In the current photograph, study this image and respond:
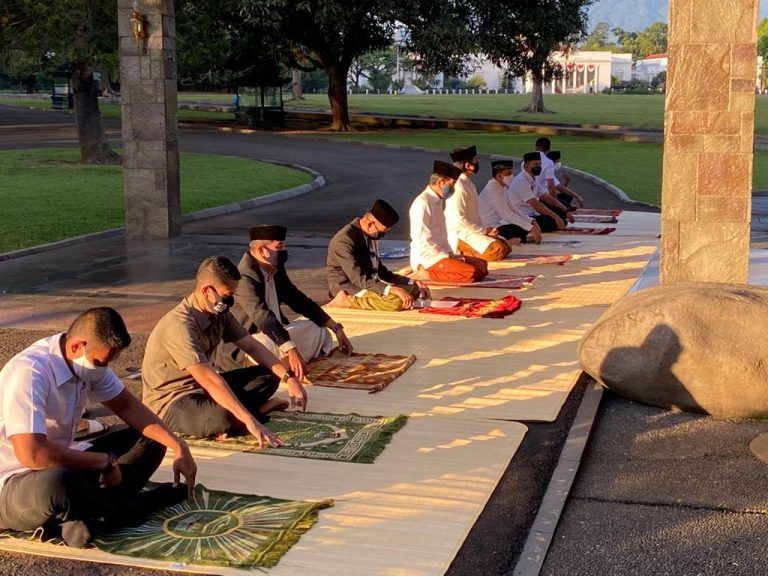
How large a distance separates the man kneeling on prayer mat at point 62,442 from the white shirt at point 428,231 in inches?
293

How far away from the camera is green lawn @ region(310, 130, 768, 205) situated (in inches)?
1056

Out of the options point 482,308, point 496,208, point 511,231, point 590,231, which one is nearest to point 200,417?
point 482,308

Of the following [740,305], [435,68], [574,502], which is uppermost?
[435,68]

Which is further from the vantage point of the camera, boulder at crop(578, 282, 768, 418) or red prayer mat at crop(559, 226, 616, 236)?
red prayer mat at crop(559, 226, 616, 236)

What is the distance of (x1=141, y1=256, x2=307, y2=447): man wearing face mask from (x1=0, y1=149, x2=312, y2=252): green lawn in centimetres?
901

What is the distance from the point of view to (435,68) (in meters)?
40.7

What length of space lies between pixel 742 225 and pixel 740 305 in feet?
8.88

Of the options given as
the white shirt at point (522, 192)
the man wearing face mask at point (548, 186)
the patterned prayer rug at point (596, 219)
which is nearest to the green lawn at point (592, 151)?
the patterned prayer rug at point (596, 219)

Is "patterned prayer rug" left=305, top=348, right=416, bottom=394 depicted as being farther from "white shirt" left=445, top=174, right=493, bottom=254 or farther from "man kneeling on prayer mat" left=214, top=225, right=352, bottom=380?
"white shirt" left=445, top=174, right=493, bottom=254

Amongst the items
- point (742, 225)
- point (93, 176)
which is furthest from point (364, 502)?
point (93, 176)

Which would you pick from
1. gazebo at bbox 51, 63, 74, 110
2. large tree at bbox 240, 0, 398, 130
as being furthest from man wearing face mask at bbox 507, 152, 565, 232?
gazebo at bbox 51, 63, 74, 110

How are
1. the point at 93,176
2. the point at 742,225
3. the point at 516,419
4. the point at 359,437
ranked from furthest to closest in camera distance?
the point at 93,176, the point at 742,225, the point at 516,419, the point at 359,437

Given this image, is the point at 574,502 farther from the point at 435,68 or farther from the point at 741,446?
the point at 435,68

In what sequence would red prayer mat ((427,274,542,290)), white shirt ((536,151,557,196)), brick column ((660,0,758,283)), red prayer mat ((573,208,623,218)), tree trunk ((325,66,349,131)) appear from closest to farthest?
brick column ((660,0,758,283)), red prayer mat ((427,274,542,290)), white shirt ((536,151,557,196)), red prayer mat ((573,208,623,218)), tree trunk ((325,66,349,131))
